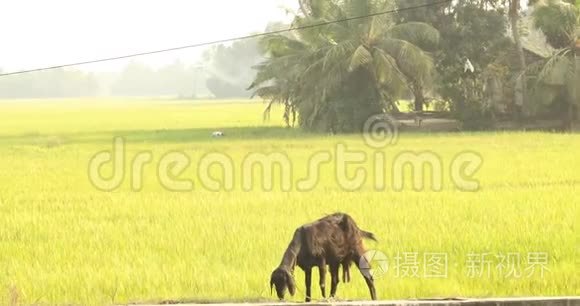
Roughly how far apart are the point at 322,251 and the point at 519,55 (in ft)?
71.4

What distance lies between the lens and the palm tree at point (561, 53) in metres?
23.6

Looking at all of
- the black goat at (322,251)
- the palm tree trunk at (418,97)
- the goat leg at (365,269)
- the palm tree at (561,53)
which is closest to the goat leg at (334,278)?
the black goat at (322,251)

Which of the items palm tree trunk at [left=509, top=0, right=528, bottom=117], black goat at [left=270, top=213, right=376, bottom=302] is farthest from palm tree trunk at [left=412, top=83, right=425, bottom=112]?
black goat at [left=270, top=213, right=376, bottom=302]

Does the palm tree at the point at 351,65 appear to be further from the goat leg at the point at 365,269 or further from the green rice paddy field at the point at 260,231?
the goat leg at the point at 365,269

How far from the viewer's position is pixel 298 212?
31.3 ft

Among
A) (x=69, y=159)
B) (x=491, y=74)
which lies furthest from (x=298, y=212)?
(x=491, y=74)

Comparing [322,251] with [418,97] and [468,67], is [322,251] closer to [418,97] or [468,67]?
[468,67]

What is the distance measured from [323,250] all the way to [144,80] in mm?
148530

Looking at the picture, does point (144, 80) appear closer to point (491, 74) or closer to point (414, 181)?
point (491, 74)

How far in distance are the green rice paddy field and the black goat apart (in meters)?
0.41

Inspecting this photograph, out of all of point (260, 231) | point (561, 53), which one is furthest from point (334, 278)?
point (561, 53)

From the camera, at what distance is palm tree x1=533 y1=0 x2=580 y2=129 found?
77.3 feet

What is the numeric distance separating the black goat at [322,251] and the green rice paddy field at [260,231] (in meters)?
0.41

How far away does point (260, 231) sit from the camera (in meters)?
8.39
